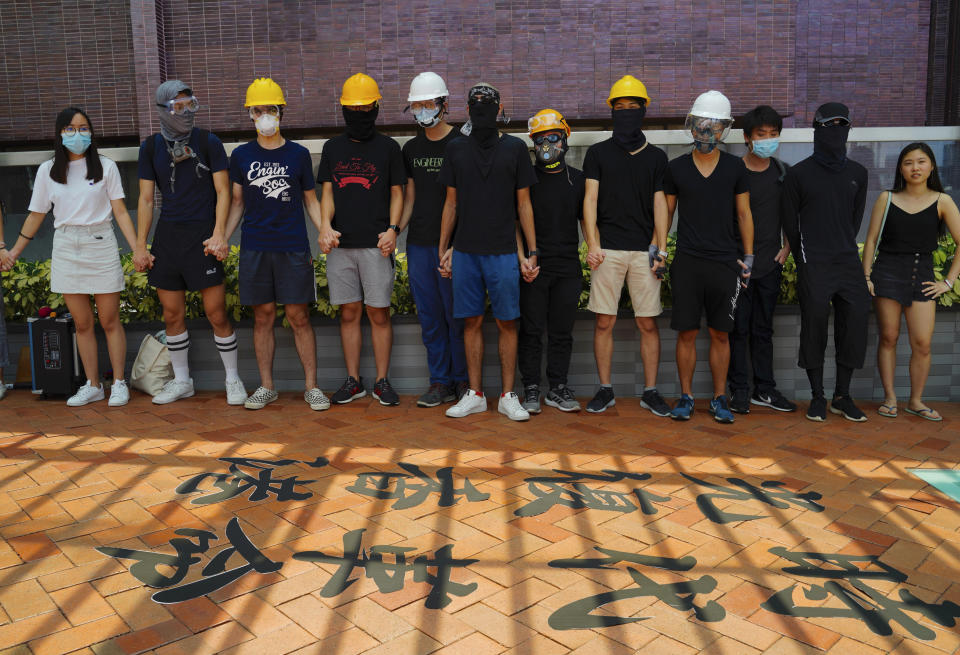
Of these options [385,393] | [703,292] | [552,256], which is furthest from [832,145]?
[385,393]

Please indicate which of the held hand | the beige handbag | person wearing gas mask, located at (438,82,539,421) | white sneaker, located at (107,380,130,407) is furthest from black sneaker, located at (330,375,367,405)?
white sneaker, located at (107,380,130,407)

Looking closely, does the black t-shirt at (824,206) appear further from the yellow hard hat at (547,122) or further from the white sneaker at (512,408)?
the white sneaker at (512,408)

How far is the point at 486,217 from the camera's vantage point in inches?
193

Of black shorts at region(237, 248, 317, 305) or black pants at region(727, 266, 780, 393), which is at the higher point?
black shorts at region(237, 248, 317, 305)

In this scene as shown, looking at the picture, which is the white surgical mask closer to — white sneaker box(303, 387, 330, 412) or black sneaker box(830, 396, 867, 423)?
white sneaker box(303, 387, 330, 412)

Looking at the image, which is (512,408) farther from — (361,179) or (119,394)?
(119,394)

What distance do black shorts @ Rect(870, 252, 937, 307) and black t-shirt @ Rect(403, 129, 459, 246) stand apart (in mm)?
2948

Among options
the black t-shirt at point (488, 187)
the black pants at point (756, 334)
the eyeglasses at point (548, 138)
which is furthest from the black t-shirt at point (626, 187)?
the black pants at point (756, 334)

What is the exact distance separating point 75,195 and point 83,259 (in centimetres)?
42

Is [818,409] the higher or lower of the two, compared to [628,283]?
lower

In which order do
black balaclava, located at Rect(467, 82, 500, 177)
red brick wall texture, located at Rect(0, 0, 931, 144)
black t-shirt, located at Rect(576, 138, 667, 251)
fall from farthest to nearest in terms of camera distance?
1. red brick wall texture, located at Rect(0, 0, 931, 144)
2. black t-shirt, located at Rect(576, 138, 667, 251)
3. black balaclava, located at Rect(467, 82, 500, 177)

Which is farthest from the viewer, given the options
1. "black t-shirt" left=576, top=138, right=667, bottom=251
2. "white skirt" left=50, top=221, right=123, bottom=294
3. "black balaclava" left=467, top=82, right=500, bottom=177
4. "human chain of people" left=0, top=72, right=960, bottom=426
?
"white skirt" left=50, top=221, right=123, bottom=294

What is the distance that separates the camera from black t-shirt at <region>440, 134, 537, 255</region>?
4.88 meters

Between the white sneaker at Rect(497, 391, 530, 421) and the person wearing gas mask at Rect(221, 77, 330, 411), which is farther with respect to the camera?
the person wearing gas mask at Rect(221, 77, 330, 411)
